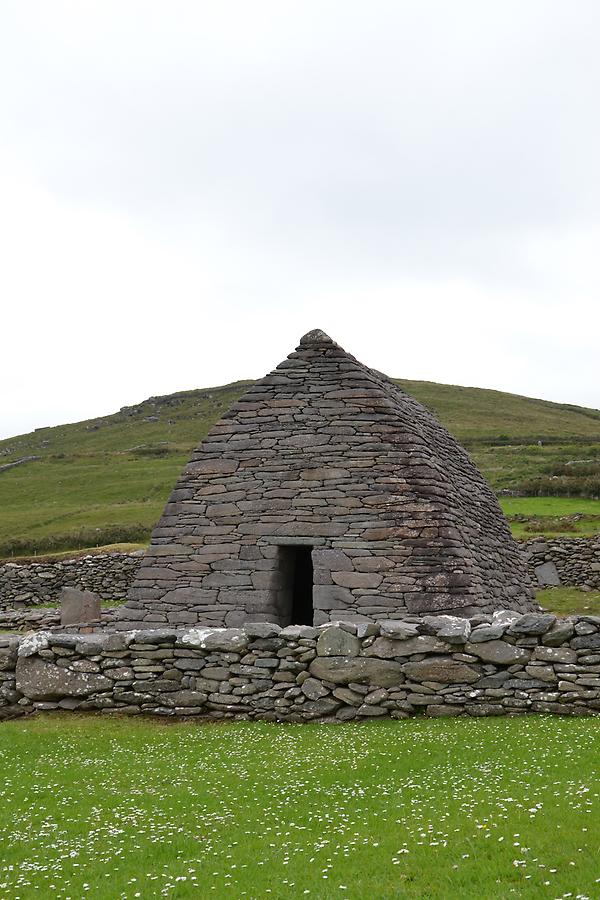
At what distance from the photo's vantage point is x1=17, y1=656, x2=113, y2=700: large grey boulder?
417 inches

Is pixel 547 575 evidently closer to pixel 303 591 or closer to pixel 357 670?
pixel 303 591

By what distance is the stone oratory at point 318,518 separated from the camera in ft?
44.0

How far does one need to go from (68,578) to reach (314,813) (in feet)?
83.8

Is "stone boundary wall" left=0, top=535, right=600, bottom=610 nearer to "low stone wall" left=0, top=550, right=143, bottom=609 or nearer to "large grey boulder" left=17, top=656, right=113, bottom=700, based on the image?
"low stone wall" left=0, top=550, right=143, bottom=609

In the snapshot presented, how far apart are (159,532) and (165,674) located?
15.3ft

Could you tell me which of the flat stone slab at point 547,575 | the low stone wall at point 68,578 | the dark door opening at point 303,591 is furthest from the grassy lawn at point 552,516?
the low stone wall at point 68,578

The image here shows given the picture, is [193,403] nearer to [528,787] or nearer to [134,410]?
[134,410]

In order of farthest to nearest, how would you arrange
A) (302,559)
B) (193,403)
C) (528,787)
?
(193,403)
(302,559)
(528,787)

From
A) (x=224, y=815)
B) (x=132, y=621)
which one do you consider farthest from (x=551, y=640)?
(x=132, y=621)

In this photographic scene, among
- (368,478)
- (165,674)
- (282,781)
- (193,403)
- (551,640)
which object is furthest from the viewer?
(193,403)

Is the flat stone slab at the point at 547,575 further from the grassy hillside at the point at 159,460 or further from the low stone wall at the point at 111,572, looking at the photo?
the grassy hillside at the point at 159,460

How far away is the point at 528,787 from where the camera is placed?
613 cm

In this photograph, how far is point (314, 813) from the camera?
20.0 ft

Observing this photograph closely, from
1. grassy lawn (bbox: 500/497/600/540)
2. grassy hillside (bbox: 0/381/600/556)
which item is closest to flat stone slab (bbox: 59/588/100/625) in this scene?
grassy lawn (bbox: 500/497/600/540)
